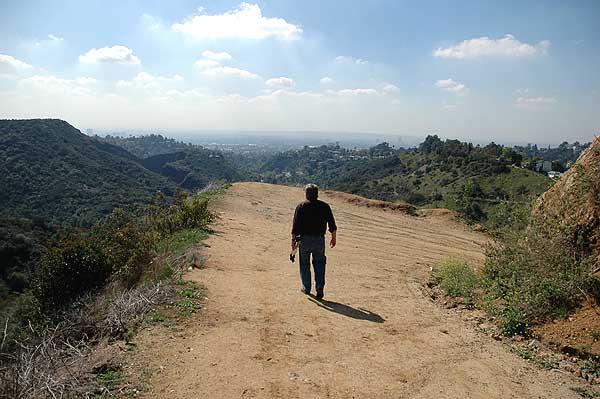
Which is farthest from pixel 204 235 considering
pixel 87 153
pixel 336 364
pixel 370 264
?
pixel 87 153

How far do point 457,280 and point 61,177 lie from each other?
69.5m

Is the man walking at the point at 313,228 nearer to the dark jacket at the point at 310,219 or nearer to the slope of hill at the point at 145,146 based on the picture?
the dark jacket at the point at 310,219

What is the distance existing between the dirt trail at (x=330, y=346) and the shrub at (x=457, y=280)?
1.66ft

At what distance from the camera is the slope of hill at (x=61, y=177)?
53.8m

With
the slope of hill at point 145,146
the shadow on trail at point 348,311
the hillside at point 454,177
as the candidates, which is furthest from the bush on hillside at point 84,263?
the slope of hill at point 145,146

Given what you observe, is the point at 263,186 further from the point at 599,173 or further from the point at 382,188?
the point at 382,188

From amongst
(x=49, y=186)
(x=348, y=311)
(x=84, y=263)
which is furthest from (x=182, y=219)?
(x=49, y=186)

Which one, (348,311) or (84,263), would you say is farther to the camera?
(84,263)

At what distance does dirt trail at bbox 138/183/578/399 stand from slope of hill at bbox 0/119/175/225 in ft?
156

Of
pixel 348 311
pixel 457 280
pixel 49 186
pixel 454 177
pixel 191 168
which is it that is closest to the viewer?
pixel 348 311

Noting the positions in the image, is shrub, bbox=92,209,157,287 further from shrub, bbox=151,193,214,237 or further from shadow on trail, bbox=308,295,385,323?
shadow on trail, bbox=308,295,385,323

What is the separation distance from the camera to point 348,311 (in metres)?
5.73

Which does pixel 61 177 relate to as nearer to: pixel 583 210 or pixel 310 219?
pixel 310 219

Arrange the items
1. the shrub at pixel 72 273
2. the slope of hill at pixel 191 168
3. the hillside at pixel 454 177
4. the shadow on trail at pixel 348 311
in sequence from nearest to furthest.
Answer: the shadow on trail at pixel 348 311
the shrub at pixel 72 273
the hillside at pixel 454 177
the slope of hill at pixel 191 168
